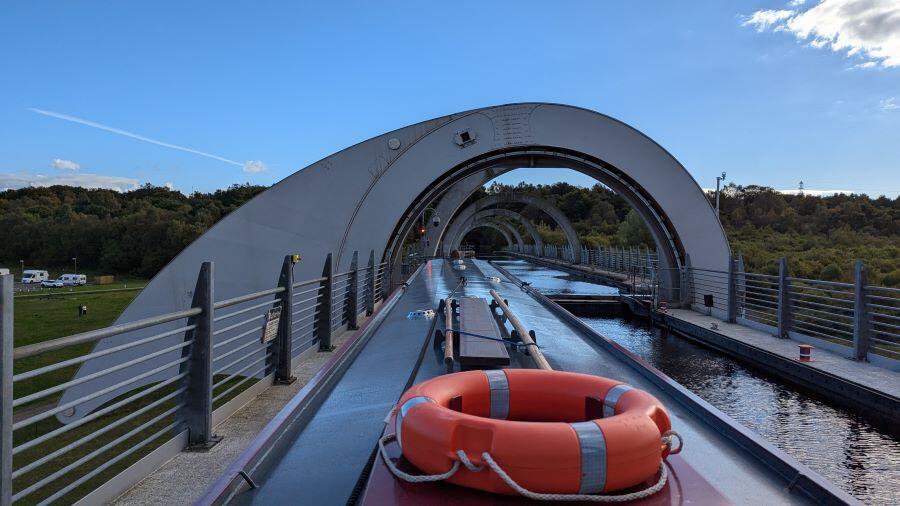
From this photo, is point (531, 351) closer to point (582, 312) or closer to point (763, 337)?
point (763, 337)

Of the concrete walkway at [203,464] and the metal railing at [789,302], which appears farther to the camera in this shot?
the metal railing at [789,302]

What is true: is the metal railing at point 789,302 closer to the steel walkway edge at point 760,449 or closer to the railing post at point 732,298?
the railing post at point 732,298

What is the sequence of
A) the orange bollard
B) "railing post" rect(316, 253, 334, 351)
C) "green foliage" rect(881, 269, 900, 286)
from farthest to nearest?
1. "green foliage" rect(881, 269, 900, 286)
2. the orange bollard
3. "railing post" rect(316, 253, 334, 351)

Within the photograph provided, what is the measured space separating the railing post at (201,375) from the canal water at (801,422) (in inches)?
168

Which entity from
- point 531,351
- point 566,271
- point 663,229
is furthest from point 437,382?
point 566,271

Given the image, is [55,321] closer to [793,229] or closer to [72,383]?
[72,383]

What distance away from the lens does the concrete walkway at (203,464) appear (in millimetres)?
2617

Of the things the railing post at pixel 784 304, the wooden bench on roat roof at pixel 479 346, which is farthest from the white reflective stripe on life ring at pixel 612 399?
the railing post at pixel 784 304

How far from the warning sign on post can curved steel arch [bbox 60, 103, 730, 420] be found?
578 cm

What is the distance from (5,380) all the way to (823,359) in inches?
292

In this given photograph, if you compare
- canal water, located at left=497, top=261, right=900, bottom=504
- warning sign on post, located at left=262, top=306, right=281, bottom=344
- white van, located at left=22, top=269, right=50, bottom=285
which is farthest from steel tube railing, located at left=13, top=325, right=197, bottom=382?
white van, located at left=22, top=269, right=50, bottom=285

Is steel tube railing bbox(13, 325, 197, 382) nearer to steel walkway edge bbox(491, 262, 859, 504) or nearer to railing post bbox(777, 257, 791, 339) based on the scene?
steel walkway edge bbox(491, 262, 859, 504)

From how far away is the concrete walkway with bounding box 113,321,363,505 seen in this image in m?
2.62

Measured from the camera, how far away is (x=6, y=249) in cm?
6894
